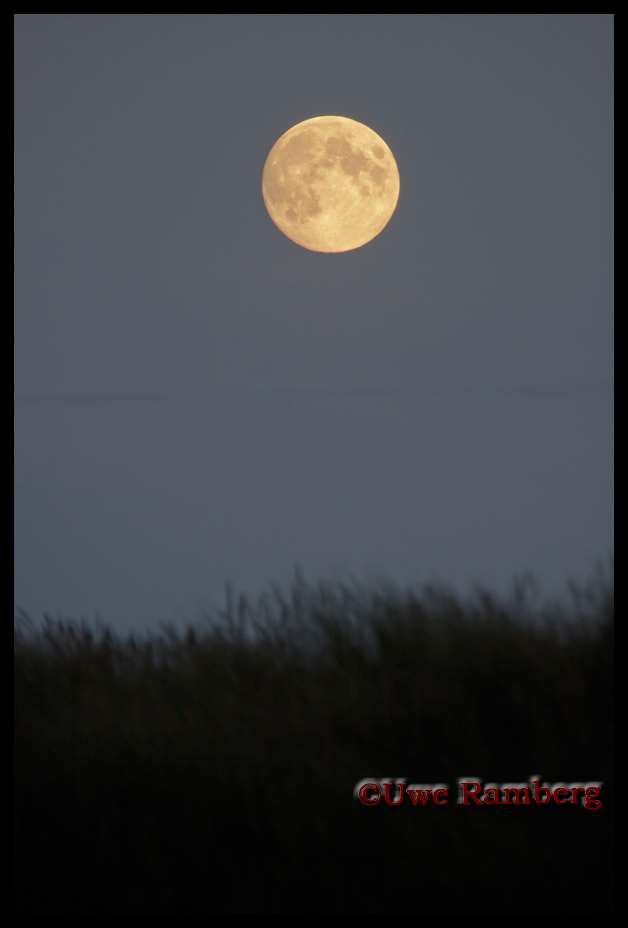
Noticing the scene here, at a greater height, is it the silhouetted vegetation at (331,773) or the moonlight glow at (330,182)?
the moonlight glow at (330,182)

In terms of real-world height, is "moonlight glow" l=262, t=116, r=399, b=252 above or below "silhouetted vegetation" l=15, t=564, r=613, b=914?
above

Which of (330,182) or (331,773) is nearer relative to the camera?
(331,773)

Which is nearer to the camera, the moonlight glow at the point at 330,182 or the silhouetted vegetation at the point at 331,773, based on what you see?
the silhouetted vegetation at the point at 331,773

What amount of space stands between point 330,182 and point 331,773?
22.2ft

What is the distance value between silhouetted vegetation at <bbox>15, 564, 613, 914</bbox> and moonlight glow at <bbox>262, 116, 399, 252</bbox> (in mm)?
→ 5956

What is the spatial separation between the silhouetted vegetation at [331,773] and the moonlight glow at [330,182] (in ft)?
19.5

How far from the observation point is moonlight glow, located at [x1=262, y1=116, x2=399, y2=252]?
7.70m

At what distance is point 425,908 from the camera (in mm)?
2145

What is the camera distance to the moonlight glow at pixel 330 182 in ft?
25.2

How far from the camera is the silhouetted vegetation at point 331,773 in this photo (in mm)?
2188

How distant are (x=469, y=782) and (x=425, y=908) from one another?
0.42 m

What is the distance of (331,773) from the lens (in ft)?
7.91

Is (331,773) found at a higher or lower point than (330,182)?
lower

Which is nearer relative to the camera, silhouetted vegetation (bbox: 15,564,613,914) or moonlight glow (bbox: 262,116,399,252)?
silhouetted vegetation (bbox: 15,564,613,914)
